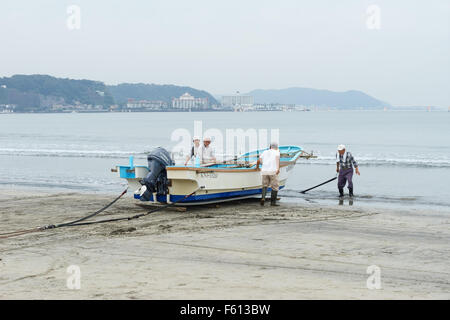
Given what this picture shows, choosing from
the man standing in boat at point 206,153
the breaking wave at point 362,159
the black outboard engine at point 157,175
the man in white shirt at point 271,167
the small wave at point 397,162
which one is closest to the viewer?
the black outboard engine at point 157,175

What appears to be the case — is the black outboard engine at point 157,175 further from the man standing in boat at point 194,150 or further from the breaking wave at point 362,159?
the breaking wave at point 362,159

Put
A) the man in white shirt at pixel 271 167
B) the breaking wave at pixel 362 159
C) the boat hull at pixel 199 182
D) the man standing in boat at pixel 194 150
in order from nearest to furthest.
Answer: the boat hull at pixel 199 182, the man standing in boat at pixel 194 150, the man in white shirt at pixel 271 167, the breaking wave at pixel 362 159

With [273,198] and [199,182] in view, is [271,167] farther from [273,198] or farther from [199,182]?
[199,182]

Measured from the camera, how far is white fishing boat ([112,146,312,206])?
510 inches

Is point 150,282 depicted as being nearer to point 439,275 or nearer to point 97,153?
point 439,275

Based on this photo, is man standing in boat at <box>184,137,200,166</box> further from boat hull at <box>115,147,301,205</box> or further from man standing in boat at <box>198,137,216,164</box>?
boat hull at <box>115,147,301,205</box>

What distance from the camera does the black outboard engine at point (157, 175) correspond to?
1288cm

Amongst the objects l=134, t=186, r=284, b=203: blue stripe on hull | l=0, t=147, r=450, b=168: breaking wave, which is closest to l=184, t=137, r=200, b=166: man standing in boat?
l=134, t=186, r=284, b=203: blue stripe on hull

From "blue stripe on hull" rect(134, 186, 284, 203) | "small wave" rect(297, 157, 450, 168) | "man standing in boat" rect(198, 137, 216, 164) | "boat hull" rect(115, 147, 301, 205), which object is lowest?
"small wave" rect(297, 157, 450, 168)

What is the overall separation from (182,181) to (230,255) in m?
4.96

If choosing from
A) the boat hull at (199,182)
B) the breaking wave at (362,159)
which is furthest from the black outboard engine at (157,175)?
the breaking wave at (362,159)

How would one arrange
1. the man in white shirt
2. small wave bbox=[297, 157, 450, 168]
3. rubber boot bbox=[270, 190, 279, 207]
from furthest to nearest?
small wave bbox=[297, 157, 450, 168] < rubber boot bbox=[270, 190, 279, 207] < the man in white shirt

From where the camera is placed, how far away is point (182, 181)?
13.4 m

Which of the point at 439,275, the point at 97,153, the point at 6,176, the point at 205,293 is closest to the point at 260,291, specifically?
the point at 205,293
